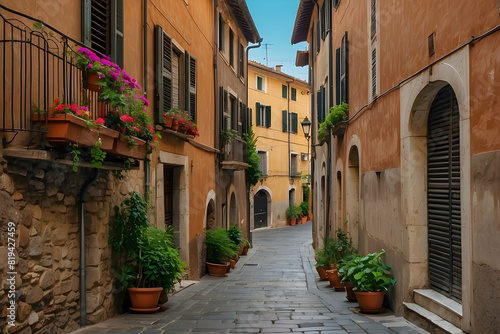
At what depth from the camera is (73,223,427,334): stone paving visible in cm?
645

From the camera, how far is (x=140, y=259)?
755 centimetres

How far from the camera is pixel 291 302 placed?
9.33m

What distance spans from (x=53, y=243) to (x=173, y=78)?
6167mm

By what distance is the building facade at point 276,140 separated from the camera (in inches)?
1335

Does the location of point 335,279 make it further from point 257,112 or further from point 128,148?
point 257,112

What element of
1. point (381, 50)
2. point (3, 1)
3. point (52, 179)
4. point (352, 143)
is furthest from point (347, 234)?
point (3, 1)

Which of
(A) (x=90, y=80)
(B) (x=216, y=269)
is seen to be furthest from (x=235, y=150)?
(A) (x=90, y=80)

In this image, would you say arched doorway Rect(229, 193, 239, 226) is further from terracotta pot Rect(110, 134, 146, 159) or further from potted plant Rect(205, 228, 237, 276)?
terracotta pot Rect(110, 134, 146, 159)

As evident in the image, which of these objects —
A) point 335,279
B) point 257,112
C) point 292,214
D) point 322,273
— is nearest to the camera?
point 335,279

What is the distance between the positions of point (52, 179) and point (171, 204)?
19.7ft

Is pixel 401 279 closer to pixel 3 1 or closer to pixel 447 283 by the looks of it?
pixel 447 283

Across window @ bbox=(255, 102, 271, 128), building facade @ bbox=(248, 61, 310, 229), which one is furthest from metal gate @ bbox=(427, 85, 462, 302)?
window @ bbox=(255, 102, 271, 128)

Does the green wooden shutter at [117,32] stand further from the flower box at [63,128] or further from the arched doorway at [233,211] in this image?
the arched doorway at [233,211]

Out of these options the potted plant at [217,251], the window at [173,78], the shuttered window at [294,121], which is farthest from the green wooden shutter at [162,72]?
the shuttered window at [294,121]
